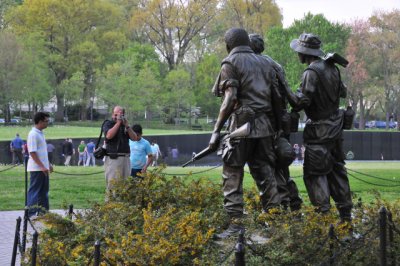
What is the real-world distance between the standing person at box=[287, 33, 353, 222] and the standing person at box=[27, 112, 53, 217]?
4895 mm

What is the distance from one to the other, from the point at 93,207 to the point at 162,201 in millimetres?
1145

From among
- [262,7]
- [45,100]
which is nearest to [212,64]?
[262,7]

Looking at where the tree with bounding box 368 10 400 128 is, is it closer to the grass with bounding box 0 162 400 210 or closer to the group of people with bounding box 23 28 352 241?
the grass with bounding box 0 162 400 210

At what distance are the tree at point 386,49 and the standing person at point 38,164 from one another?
60.0 meters

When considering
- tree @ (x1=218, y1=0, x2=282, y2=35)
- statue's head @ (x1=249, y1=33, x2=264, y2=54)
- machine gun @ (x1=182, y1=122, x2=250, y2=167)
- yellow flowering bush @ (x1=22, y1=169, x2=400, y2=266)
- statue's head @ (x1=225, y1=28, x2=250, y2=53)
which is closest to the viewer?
yellow flowering bush @ (x1=22, y1=169, x2=400, y2=266)

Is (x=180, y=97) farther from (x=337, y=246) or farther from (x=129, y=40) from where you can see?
(x=337, y=246)

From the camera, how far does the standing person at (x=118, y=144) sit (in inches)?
498

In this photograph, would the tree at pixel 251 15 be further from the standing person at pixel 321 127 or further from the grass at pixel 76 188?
the standing person at pixel 321 127

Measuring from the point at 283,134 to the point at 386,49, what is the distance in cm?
6403

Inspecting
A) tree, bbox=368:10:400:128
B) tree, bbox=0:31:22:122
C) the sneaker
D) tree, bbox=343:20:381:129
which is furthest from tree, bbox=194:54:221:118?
the sneaker

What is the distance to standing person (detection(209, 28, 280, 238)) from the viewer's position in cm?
827

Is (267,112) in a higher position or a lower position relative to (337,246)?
higher

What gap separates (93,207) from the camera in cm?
950

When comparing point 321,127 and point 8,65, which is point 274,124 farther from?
point 8,65
